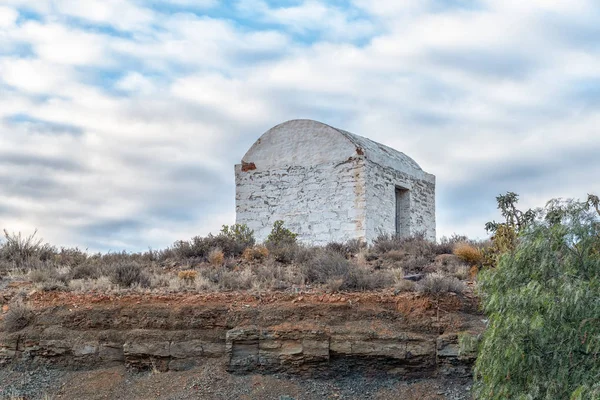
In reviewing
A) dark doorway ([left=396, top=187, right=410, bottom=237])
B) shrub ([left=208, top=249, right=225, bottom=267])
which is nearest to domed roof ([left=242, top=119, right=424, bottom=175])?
dark doorway ([left=396, top=187, right=410, bottom=237])

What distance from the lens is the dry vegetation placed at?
52.0ft

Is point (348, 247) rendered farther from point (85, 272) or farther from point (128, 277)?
point (85, 272)

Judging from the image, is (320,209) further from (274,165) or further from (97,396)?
(97,396)

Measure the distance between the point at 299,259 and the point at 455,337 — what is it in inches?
204

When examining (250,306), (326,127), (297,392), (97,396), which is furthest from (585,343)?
(326,127)

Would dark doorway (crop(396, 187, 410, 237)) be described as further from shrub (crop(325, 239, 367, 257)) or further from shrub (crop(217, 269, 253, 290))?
shrub (crop(217, 269, 253, 290))

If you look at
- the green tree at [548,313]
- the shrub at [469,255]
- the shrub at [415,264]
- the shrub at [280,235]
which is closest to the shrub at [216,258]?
the shrub at [280,235]

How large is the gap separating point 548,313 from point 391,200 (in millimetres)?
13119

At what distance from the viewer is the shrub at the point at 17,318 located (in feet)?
48.9

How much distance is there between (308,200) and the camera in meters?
22.1

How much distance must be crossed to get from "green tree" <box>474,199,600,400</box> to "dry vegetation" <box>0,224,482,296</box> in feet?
13.7

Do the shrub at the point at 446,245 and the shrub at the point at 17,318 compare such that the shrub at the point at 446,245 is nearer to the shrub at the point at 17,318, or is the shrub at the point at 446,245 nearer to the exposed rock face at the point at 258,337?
the exposed rock face at the point at 258,337

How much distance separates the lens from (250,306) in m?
14.6

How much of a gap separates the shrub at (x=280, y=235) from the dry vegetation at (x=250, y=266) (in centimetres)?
4
